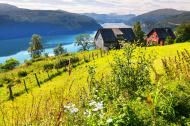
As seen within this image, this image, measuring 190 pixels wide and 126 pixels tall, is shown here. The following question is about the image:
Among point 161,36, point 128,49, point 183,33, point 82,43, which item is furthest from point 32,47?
point 128,49

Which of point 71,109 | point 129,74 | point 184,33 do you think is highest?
point 71,109

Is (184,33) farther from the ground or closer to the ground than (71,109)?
closer to the ground

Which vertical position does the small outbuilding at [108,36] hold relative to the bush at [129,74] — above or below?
below

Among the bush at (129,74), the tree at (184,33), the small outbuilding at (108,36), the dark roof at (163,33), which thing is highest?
the bush at (129,74)

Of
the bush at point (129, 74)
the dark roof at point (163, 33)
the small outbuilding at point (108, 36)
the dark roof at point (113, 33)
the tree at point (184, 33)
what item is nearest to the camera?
the bush at point (129, 74)

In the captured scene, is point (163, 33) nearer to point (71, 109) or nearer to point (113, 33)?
point (113, 33)

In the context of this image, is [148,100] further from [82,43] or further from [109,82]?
[82,43]

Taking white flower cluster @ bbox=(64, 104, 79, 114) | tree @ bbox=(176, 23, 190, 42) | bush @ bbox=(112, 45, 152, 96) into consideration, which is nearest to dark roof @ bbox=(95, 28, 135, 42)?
tree @ bbox=(176, 23, 190, 42)

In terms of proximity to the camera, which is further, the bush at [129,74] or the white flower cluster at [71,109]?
the bush at [129,74]

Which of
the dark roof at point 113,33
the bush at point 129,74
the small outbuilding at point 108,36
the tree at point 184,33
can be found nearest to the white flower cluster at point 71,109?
the bush at point 129,74

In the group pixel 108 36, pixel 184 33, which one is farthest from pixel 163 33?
pixel 184 33

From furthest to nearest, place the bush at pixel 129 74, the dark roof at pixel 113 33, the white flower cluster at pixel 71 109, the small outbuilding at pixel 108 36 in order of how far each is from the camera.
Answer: the dark roof at pixel 113 33 < the small outbuilding at pixel 108 36 < the bush at pixel 129 74 < the white flower cluster at pixel 71 109

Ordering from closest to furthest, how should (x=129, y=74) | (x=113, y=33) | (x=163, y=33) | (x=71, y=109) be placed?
(x=71, y=109)
(x=129, y=74)
(x=163, y=33)
(x=113, y=33)

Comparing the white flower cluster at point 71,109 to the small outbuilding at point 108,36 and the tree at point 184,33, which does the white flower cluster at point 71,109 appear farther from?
the small outbuilding at point 108,36
